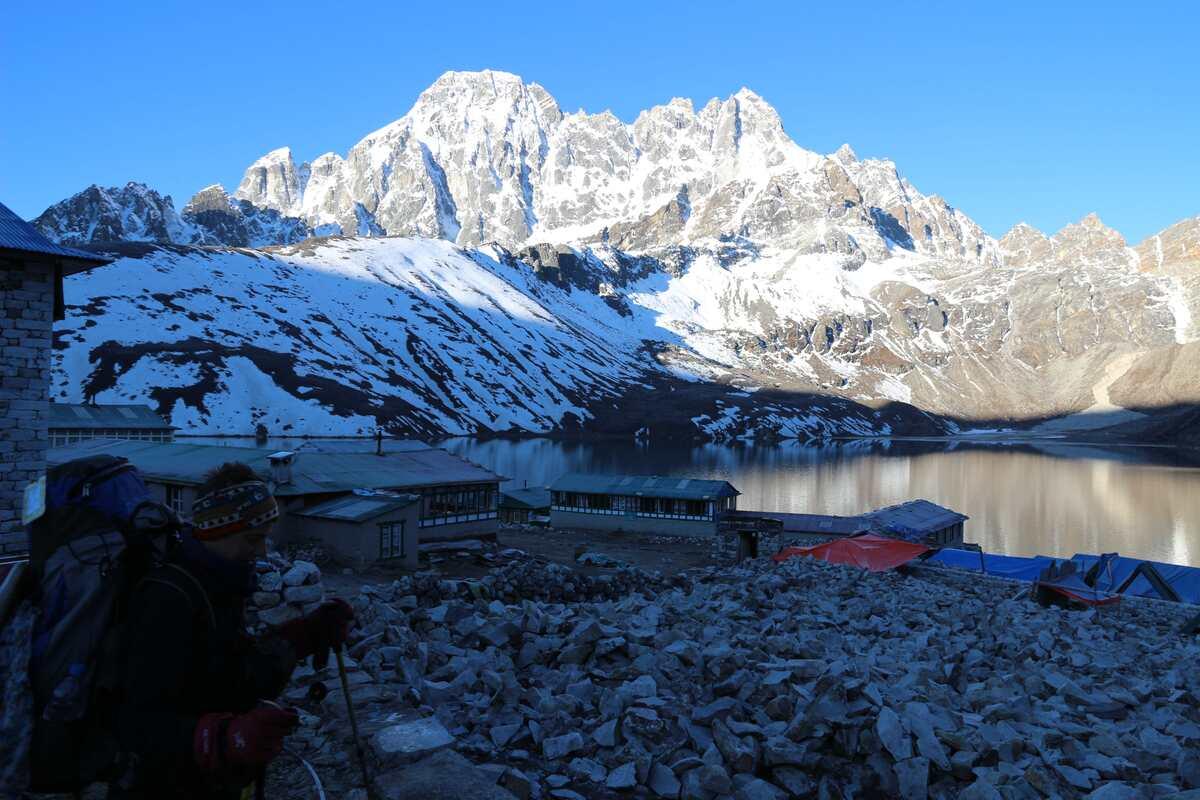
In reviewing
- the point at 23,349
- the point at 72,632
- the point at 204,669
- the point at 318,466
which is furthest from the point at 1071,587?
the point at 72,632

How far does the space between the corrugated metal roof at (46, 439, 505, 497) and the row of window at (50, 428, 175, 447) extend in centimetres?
1636

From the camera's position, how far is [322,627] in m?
4.98

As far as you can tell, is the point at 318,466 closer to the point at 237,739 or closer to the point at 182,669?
the point at 182,669

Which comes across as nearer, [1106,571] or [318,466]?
[1106,571]

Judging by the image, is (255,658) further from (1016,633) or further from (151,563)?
(1016,633)

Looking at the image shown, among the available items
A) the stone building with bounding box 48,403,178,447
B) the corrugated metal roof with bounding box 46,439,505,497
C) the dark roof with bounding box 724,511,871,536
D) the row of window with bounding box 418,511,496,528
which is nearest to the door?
the dark roof with bounding box 724,511,871,536

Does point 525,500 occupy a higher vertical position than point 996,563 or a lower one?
lower

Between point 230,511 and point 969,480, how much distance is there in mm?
128591

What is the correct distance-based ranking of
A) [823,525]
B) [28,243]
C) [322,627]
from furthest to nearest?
[823,525] → [28,243] → [322,627]

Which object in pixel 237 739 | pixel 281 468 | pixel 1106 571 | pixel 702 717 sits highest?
pixel 237 739

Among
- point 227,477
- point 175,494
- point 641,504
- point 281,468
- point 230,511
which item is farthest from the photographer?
point 641,504

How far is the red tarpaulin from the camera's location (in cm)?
4106

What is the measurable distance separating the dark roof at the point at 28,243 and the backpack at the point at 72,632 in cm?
1622

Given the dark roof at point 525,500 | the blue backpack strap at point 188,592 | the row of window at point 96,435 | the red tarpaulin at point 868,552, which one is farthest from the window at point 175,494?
the blue backpack strap at point 188,592
